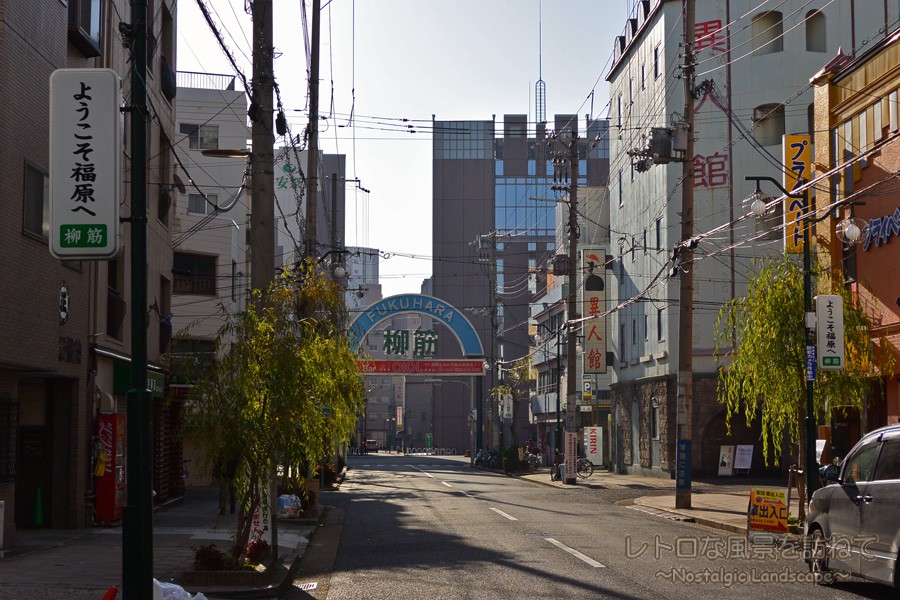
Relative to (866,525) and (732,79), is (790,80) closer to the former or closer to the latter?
(732,79)

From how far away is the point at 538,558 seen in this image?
16.2 metres

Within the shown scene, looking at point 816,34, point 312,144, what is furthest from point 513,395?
point 312,144

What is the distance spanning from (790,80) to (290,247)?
42.5 meters

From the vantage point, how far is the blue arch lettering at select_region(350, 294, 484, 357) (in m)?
58.2

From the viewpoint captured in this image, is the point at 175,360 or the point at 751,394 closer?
the point at 175,360

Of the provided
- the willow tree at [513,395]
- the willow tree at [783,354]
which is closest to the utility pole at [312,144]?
the willow tree at [783,354]

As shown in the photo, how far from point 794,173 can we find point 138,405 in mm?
26162

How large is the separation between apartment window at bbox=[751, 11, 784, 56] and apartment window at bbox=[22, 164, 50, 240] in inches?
1293

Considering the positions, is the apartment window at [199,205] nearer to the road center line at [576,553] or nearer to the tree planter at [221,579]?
the road center line at [576,553]

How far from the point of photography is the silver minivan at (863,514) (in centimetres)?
1128

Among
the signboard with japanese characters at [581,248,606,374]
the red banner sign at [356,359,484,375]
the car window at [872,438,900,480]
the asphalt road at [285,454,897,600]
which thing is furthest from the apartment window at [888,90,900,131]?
the red banner sign at [356,359,484,375]

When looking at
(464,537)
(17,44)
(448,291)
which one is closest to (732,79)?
(464,537)

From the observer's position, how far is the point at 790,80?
43.1 meters

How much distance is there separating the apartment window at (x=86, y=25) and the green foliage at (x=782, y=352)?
1498 centimetres
